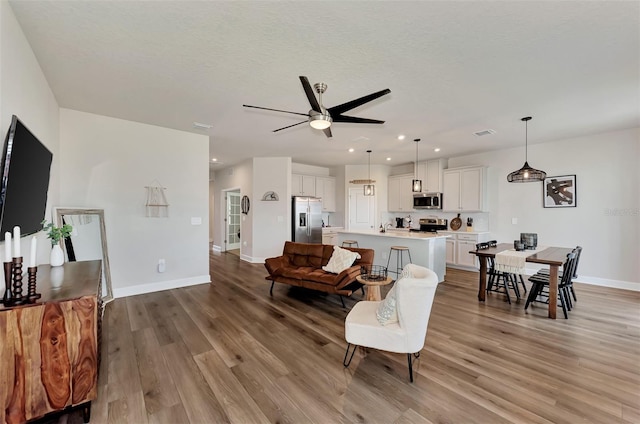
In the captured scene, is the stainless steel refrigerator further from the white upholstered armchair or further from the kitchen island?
the white upholstered armchair

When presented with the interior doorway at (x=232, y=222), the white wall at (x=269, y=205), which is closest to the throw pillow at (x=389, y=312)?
the white wall at (x=269, y=205)

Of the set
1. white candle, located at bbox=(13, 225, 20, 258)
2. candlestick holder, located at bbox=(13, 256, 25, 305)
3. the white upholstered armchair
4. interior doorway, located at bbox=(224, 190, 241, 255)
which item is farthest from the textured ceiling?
interior doorway, located at bbox=(224, 190, 241, 255)

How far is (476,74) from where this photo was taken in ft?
9.11

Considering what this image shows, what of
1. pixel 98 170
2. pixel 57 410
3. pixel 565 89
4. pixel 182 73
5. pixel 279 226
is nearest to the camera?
pixel 57 410

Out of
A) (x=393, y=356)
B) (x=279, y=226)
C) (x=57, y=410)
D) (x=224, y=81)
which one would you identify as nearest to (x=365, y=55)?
(x=224, y=81)

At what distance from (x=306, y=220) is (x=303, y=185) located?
3.54 ft

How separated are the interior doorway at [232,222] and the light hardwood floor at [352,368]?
4.93 meters

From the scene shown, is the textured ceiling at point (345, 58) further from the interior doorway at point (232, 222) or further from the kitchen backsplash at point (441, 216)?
the interior doorway at point (232, 222)

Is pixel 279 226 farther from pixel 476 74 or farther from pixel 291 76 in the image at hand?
pixel 476 74

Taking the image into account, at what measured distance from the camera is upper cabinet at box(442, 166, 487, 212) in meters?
6.10

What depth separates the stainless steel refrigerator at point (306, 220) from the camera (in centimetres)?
709

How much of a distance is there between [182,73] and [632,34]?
3905mm

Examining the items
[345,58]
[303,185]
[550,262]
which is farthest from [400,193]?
[345,58]

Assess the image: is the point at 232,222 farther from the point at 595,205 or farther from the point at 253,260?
the point at 595,205
